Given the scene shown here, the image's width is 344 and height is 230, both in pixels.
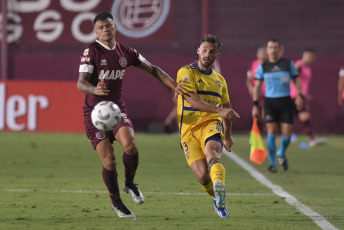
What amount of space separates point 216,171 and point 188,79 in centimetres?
104

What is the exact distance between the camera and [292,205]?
8.57 meters

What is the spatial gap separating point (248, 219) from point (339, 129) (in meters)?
15.3

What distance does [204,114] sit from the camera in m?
7.79

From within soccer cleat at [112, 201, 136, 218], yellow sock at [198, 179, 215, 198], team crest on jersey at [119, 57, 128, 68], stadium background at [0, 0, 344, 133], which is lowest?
stadium background at [0, 0, 344, 133]

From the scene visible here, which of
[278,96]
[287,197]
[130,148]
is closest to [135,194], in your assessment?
[130,148]

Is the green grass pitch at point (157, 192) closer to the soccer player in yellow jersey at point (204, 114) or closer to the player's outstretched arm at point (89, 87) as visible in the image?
the soccer player in yellow jersey at point (204, 114)

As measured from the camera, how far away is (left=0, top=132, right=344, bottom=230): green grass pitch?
728 centimetres

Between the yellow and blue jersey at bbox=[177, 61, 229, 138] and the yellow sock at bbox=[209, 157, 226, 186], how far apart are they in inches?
25.0

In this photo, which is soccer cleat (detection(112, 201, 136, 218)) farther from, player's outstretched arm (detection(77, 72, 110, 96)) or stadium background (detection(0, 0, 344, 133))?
stadium background (detection(0, 0, 344, 133))

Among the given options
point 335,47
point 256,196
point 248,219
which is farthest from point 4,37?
point 248,219

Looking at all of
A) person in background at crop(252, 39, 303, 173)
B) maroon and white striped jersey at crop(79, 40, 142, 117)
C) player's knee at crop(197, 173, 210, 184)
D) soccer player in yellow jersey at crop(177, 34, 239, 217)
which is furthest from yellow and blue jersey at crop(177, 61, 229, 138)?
person in background at crop(252, 39, 303, 173)

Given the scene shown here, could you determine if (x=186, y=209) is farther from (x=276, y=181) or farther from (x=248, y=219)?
(x=276, y=181)

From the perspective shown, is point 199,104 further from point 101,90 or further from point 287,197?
point 287,197

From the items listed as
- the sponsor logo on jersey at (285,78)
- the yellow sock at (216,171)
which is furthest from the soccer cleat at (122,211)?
Answer: the sponsor logo on jersey at (285,78)
